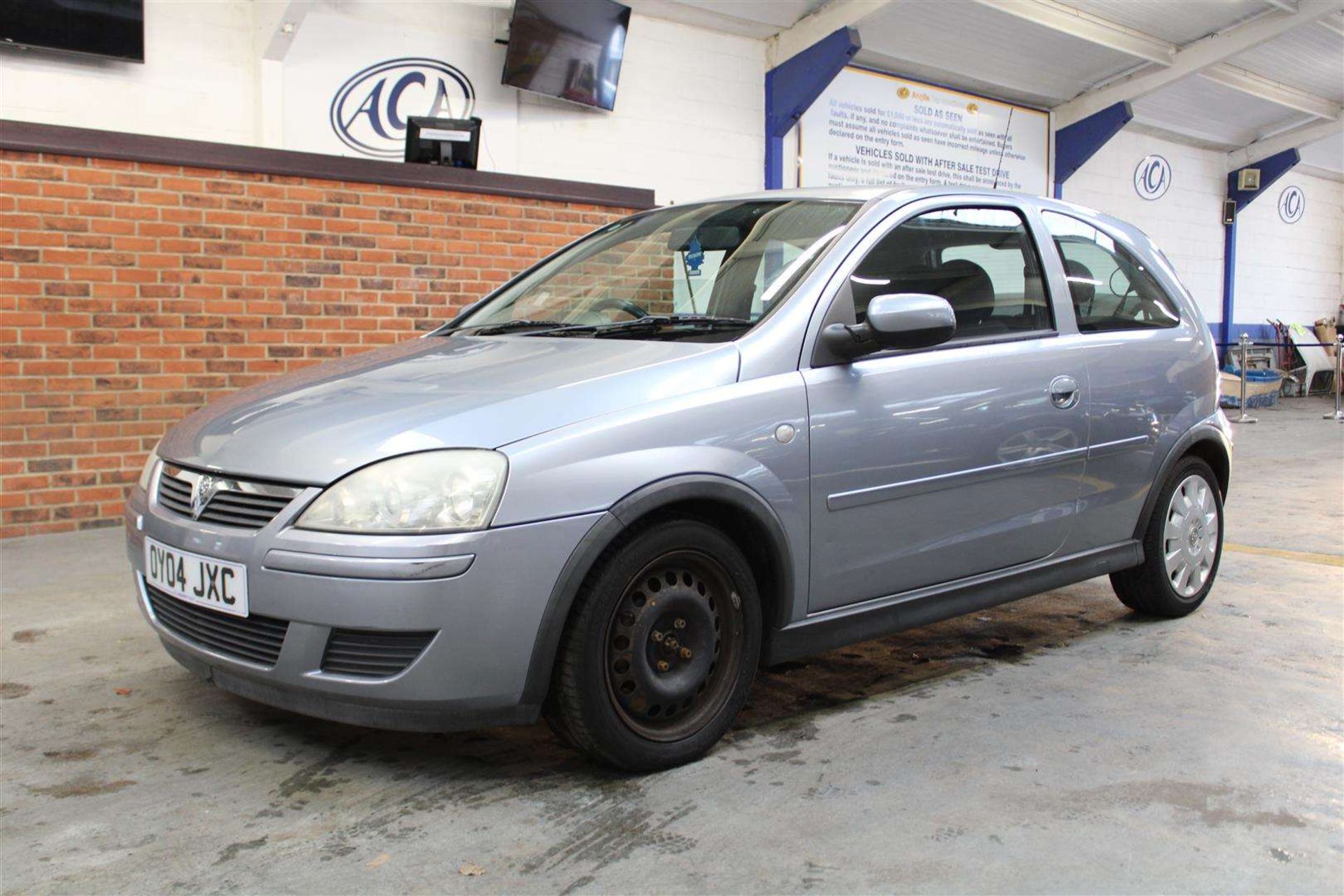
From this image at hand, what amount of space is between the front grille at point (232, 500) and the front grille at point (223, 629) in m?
0.22

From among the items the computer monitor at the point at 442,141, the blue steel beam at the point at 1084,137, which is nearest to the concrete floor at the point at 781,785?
the computer monitor at the point at 442,141

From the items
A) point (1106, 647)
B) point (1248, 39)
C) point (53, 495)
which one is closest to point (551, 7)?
point (53, 495)

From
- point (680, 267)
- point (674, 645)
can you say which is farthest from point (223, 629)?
point (680, 267)

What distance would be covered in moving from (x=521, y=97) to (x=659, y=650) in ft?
24.6

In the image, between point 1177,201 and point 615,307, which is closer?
point 615,307

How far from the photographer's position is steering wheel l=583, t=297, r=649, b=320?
3.21 m

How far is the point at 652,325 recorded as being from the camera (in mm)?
3094

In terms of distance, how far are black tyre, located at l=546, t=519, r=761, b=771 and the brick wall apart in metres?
4.47

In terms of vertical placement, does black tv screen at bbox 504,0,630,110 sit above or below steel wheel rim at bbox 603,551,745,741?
above

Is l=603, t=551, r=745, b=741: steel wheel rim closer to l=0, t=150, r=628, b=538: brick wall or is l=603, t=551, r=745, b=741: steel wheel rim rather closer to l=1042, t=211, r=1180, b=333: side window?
l=1042, t=211, r=1180, b=333: side window

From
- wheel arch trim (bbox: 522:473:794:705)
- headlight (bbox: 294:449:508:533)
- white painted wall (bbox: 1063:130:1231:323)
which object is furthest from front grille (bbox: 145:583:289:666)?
white painted wall (bbox: 1063:130:1231:323)

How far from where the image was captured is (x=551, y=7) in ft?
29.2

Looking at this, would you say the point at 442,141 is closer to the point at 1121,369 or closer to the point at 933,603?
the point at 1121,369

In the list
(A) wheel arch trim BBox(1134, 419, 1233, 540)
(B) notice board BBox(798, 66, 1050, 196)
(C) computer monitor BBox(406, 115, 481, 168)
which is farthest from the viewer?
(B) notice board BBox(798, 66, 1050, 196)
